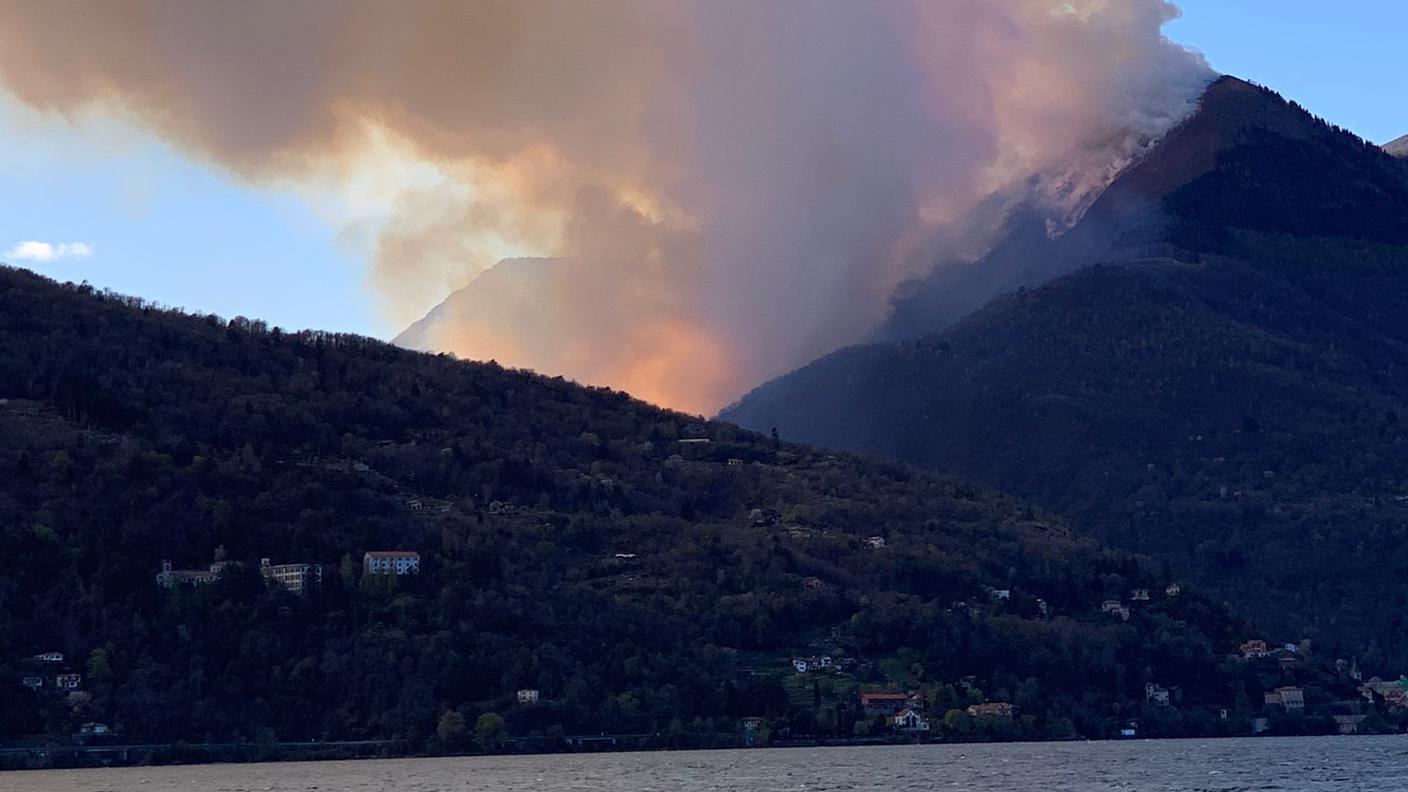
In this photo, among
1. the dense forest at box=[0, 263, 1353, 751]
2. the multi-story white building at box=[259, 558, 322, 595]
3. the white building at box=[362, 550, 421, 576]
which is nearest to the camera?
the dense forest at box=[0, 263, 1353, 751]

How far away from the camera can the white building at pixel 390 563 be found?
181500mm

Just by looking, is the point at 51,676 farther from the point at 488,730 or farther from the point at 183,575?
the point at 488,730

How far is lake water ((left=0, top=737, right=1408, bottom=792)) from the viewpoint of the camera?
454 ft

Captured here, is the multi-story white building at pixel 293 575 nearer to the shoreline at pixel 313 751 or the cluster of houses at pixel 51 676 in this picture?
the shoreline at pixel 313 751

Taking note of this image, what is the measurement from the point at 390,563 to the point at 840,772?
143 ft

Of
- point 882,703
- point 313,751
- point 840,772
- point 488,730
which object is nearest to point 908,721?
point 882,703

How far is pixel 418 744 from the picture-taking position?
167 meters

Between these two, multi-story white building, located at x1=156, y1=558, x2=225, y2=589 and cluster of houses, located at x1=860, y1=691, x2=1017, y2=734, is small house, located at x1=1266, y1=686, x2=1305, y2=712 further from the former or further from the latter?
multi-story white building, located at x1=156, y1=558, x2=225, y2=589

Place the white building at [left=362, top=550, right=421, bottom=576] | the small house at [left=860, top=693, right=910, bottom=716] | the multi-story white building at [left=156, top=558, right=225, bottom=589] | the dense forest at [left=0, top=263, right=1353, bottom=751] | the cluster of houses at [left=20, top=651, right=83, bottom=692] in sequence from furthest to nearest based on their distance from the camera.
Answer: the white building at [left=362, top=550, right=421, bottom=576], the small house at [left=860, top=693, right=910, bottom=716], the multi-story white building at [left=156, top=558, right=225, bottom=589], the dense forest at [left=0, top=263, right=1353, bottom=751], the cluster of houses at [left=20, top=651, right=83, bottom=692]

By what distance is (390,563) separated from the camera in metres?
183

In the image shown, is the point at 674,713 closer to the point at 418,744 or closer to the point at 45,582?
the point at 418,744

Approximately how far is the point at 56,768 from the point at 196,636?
48.7 feet

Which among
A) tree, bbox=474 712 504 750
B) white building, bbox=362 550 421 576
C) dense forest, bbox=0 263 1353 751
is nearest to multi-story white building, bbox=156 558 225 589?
dense forest, bbox=0 263 1353 751

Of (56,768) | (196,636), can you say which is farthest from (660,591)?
(56,768)
